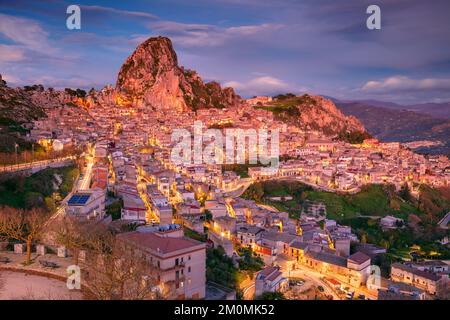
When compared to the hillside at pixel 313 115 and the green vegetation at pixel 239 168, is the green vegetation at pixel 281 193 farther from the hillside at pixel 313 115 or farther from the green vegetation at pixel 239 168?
the hillside at pixel 313 115

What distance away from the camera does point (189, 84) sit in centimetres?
4969

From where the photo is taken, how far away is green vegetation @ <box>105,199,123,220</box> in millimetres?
13802

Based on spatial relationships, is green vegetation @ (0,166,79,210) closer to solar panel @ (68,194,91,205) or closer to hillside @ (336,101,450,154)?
solar panel @ (68,194,91,205)

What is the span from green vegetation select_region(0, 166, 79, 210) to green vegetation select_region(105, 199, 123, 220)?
165cm

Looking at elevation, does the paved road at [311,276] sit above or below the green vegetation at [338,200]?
below

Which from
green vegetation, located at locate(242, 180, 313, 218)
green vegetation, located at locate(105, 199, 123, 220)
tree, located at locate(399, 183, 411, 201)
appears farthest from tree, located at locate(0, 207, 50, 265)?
tree, located at locate(399, 183, 411, 201)

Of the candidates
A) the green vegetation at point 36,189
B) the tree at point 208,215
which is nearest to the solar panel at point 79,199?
the green vegetation at point 36,189

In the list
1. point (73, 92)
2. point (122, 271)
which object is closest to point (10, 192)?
point (122, 271)

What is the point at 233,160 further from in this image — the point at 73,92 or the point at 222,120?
the point at 73,92

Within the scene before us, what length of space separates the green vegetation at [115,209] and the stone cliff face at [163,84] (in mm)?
29983

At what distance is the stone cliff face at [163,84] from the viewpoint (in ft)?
145

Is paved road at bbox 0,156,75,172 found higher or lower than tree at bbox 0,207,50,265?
higher

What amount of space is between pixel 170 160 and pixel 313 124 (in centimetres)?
2977

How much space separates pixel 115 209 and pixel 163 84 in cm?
3172
